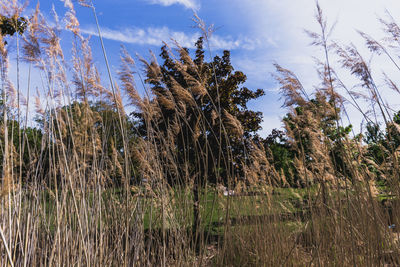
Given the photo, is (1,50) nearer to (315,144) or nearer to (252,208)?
(315,144)

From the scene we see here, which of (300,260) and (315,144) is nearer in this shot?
(315,144)

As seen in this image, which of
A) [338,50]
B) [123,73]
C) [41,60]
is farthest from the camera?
[123,73]

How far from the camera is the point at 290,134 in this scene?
281cm

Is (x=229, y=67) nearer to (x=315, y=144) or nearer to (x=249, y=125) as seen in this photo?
(x=249, y=125)

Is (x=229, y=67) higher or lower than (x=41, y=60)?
higher

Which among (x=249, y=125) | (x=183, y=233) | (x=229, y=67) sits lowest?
(x=183, y=233)

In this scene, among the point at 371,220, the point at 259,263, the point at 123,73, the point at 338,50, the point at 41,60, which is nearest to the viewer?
the point at 371,220

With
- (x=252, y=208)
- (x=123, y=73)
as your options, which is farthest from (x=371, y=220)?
(x=123, y=73)

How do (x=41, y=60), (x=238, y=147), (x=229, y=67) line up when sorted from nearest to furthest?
1. (x=41, y=60)
2. (x=238, y=147)
3. (x=229, y=67)

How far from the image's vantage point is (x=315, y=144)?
2.62 meters

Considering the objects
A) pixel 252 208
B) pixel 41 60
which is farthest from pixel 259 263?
pixel 41 60

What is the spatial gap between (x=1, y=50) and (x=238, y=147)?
4.91 m

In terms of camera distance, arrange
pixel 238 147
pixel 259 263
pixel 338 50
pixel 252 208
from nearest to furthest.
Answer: pixel 338 50
pixel 259 263
pixel 252 208
pixel 238 147

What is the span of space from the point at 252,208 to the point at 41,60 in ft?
9.12
